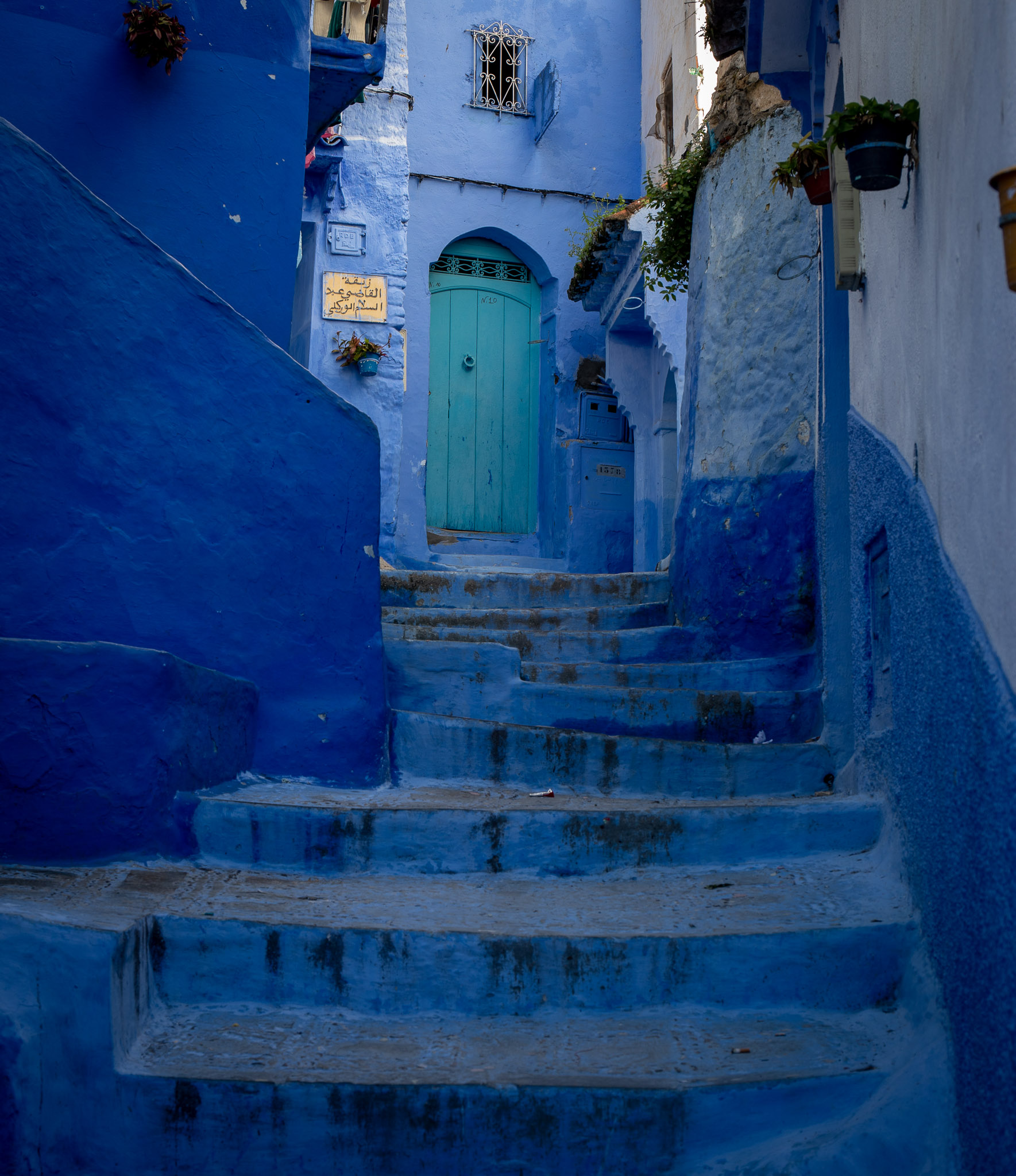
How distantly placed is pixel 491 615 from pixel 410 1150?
3.44m

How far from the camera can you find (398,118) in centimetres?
1024

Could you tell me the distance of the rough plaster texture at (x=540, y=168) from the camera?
11.3m

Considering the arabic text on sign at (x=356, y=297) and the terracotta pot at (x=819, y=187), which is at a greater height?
the arabic text on sign at (x=356, y=297)

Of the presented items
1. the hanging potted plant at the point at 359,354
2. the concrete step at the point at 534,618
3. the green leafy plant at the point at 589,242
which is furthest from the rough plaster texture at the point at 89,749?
the green leafy plant at the point at 589,242

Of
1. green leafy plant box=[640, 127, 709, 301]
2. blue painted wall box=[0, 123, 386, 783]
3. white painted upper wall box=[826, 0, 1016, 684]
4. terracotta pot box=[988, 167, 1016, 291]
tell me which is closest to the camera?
terracotta pot box=[988, 167, 1016, 291]

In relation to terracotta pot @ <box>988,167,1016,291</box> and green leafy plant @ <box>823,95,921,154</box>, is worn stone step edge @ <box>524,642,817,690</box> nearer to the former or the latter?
green leafy plant @ <box>823,95,921,154</box>

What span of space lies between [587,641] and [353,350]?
495cm

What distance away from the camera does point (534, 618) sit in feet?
19.5

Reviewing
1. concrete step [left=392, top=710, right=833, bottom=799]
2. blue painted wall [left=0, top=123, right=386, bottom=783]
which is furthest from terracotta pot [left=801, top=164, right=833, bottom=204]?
concrete step [left=392, top=710, right=833, bottom=799]

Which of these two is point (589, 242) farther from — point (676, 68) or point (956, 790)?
point (956, 790)

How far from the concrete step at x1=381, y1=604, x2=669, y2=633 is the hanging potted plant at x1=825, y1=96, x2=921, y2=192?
299 centimetres

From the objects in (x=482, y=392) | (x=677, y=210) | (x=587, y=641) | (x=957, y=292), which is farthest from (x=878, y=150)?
(x=482, y=392)

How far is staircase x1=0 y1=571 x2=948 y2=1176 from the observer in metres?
2.62

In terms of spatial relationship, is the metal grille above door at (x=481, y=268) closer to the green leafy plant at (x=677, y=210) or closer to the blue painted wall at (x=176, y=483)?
the green leafy plant at (x=677, y=210)
